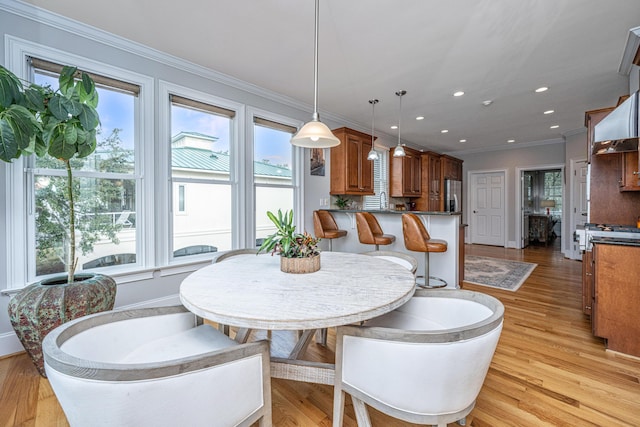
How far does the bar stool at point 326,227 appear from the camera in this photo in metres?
4.03

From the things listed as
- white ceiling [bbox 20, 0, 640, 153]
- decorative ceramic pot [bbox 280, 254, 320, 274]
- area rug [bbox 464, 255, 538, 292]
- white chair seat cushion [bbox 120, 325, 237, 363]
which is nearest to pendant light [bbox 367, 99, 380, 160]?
white ceiling [bbox 20, 0, 640, 153]

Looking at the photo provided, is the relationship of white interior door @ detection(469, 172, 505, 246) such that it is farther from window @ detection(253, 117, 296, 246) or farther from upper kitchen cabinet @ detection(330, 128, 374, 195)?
window @ detection(253, 117, 296, 246)

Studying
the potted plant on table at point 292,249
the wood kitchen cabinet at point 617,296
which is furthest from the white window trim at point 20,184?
the wood kitchen cabinet at point 617,296

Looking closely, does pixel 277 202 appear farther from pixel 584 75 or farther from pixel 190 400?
pixel 584 75

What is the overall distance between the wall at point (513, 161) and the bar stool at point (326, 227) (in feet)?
16.5

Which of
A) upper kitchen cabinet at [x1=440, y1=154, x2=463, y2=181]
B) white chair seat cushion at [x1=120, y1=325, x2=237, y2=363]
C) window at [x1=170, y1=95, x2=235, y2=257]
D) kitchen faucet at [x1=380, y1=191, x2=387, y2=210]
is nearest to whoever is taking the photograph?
white chair seat cushion at [x1=120, y1=325, x2=237, y2=363]

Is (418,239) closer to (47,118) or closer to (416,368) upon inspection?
(416,368)

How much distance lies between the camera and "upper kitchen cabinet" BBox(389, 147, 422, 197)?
582 cm

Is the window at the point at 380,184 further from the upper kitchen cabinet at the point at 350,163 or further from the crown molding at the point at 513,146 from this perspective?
the crown molding at the point at 513,146

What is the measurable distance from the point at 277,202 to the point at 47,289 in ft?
8.28

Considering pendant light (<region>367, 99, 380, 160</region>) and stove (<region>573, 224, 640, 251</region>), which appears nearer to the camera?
stove (<region>573, 224, 640, 251</region>)

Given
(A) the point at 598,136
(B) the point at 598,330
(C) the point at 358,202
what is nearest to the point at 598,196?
(A) the point at 598,136

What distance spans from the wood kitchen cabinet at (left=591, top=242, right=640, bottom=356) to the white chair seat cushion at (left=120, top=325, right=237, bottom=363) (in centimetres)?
263

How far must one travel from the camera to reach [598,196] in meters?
2.96
